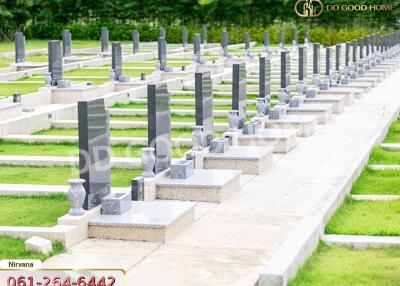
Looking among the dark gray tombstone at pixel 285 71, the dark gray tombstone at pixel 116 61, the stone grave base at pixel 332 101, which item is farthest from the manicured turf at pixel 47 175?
the dark gray tombstone at pixel 116 61

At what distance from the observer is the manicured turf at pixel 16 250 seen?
28.9ft

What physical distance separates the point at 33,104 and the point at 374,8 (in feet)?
129

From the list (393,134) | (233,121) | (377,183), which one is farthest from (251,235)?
(393,134)

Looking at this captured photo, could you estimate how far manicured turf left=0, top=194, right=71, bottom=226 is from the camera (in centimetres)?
1018

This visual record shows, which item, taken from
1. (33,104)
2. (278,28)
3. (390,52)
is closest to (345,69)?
(33,104)

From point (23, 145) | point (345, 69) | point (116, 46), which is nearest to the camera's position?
point (23, 145)

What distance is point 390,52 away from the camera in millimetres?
40125

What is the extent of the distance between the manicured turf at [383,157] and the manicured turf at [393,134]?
1.45 metres

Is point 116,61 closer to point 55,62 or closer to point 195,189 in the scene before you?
point 55,62

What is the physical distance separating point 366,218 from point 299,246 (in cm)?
222

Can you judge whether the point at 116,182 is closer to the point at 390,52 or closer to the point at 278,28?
the point at 390,52

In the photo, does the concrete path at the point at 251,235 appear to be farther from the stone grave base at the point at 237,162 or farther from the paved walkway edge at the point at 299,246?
the stone grave base at the point at 237,162

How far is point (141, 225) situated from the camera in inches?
379

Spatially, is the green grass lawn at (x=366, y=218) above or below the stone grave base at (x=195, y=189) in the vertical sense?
below
